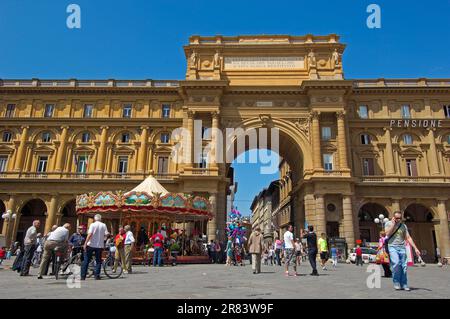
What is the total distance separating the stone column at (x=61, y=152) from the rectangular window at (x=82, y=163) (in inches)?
62.5

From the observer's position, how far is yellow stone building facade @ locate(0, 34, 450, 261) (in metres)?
33.9

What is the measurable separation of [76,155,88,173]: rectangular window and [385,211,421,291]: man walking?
3343cm

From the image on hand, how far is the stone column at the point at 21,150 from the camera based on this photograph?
3566 cm

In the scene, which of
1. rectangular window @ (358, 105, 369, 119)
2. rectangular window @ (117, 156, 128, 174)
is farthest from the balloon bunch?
A: rectangular window @ (358, 105, 369, 119)

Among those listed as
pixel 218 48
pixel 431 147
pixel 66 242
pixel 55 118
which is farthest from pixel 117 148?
pixel 431 147

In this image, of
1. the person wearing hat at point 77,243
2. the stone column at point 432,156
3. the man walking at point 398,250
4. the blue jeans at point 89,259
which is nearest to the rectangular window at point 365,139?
the stone column at point 432,156

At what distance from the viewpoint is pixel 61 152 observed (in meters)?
36.0

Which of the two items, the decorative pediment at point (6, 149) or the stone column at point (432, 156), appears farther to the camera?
the decorative pediment at point (6, 149)

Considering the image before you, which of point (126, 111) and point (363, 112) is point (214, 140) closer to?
point (126, 111)

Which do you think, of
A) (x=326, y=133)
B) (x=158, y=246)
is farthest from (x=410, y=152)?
Result: (x=158, y=246)

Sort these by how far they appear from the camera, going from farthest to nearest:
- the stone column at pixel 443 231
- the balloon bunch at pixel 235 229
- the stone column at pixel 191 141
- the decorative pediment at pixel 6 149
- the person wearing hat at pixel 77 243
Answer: the decorative pediment at pixel 6 149 < the stone column at pixel 191 141 < the stone column at pixel 443 231 < the balloon bunch at pixel 235 229 < the person wearing hat at pixel 77 243

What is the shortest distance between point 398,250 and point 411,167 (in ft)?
103

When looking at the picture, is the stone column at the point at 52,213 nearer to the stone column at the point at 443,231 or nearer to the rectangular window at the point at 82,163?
the rectangular window at the point at 82,163

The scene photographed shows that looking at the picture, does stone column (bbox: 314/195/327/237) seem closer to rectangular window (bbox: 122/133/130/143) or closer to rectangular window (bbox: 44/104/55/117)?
rectangular window (bbox: 122/133/130/143)
